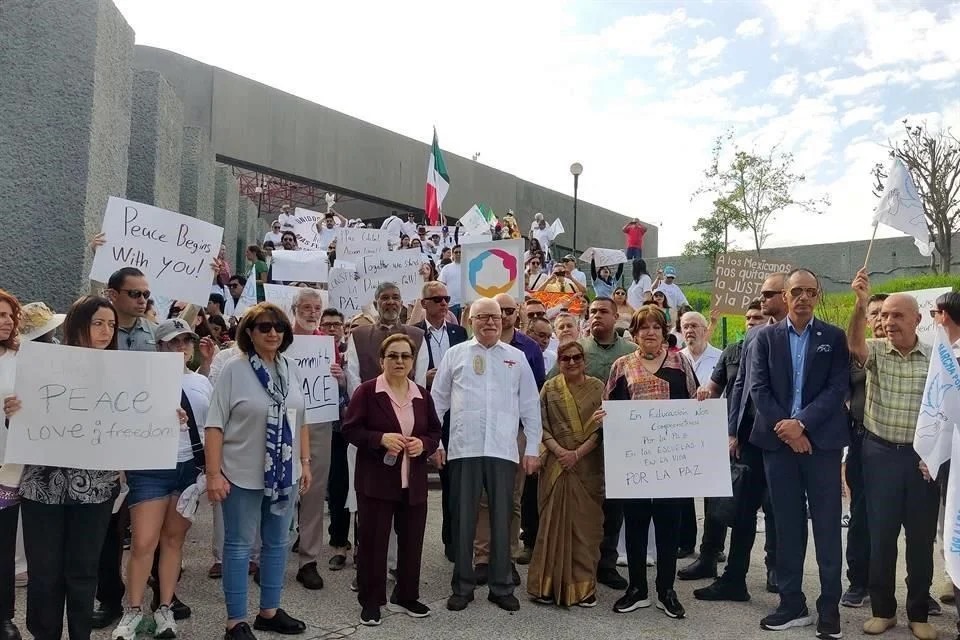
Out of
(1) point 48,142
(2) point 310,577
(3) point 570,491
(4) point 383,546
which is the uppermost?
(1) point 48,142

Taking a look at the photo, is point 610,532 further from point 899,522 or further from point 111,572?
point 111,572

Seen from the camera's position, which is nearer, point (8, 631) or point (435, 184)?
point (8, 631)

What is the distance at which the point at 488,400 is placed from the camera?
207 inches

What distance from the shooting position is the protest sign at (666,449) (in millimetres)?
5066

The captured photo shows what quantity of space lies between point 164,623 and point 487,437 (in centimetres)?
224

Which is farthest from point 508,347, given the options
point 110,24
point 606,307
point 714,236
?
point 714,236

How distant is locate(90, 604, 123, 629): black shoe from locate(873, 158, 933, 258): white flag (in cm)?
593

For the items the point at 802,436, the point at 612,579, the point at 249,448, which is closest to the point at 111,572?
the point at 249,448

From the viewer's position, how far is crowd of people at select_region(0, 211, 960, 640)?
4.16 meters

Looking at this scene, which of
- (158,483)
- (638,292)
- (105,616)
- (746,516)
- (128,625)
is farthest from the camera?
(638,292)

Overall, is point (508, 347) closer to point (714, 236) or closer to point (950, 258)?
point (950, 258)

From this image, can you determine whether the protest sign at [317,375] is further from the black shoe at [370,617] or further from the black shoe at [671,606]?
the black shoe at [671,606]

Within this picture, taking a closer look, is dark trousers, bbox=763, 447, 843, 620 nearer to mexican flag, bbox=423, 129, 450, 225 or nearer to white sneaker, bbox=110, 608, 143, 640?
white sneaker, bbox=110, 608, 143, 640

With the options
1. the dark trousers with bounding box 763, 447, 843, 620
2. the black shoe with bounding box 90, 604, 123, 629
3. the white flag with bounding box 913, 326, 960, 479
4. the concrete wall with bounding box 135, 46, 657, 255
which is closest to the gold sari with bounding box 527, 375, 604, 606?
the dark trousers with bounding box 763, 447, 843, 620
